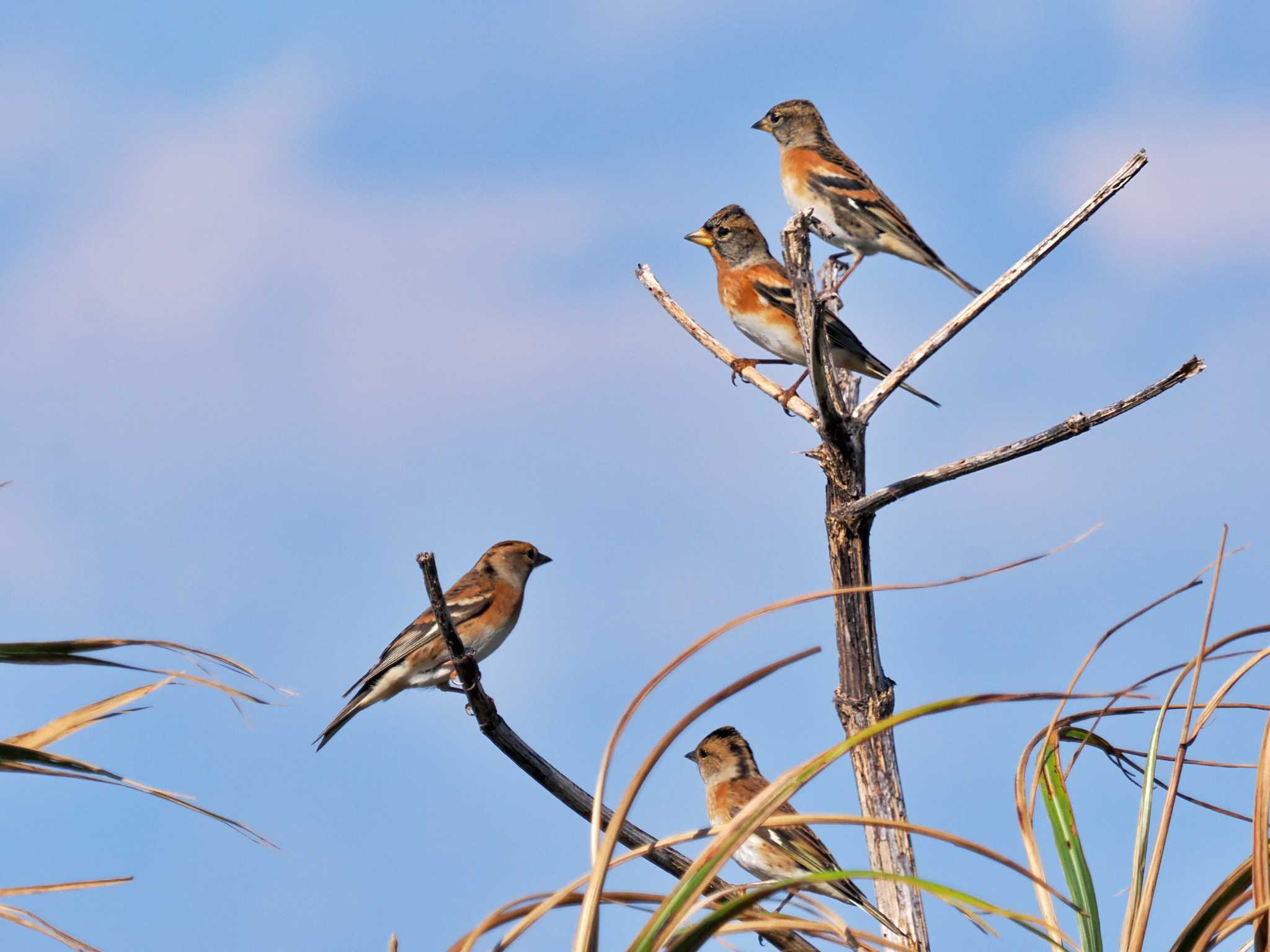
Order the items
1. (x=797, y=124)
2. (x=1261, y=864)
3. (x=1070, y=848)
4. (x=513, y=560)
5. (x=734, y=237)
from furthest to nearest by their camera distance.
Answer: (x=797, y=124) < (x=734, y=237) < (x=513, y=560) < (x=1070, y=848) < (x=1261, y=864)

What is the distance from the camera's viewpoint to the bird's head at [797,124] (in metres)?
11.3

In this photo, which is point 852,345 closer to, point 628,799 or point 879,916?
point 879,916

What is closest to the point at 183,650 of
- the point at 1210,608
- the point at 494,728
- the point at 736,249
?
the point at 494,728

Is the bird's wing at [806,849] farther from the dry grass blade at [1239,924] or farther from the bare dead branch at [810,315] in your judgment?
the dry grass blade at [1239,924]

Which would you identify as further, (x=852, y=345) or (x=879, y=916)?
(x=852, y=345)

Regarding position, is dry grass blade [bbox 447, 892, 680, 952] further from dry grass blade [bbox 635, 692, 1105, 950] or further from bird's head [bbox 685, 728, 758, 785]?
bird's head [bbox 685, 728, 758, 785]

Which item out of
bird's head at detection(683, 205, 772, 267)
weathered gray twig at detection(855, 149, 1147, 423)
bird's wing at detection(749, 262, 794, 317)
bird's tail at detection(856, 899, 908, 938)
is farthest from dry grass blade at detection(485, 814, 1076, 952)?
bird's head at detection(683, 205, 772, 267)

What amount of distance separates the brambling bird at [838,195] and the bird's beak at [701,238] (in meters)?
0.85

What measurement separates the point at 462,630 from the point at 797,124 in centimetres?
567

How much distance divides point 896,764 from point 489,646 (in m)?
3.58

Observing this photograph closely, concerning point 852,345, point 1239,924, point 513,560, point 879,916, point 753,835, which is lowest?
point 1239,924

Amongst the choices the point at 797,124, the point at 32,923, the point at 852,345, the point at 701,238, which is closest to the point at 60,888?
the point at 32,923

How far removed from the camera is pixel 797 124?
37.6 feet

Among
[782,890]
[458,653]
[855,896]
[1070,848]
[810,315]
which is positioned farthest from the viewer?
[855,896]
